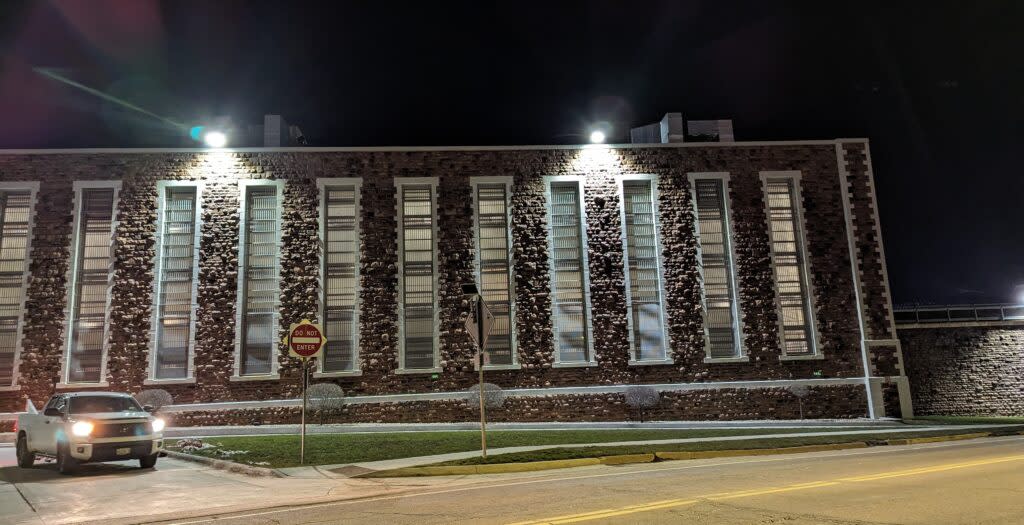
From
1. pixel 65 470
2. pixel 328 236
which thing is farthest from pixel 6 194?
pixel 65 470

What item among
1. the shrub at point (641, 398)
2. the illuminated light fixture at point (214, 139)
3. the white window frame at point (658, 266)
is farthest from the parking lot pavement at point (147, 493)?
the white window frame at point (658, 266)

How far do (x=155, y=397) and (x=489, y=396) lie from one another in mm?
11073

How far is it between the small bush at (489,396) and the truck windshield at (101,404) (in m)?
11.6

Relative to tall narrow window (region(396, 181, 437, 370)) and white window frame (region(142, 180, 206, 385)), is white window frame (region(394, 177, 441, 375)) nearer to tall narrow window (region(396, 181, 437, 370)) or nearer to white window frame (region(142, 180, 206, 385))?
tall narrow window (region(396, 181, 437, 370))

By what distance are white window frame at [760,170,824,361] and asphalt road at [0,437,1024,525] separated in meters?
12.0

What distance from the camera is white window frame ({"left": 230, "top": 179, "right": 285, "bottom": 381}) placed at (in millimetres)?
24500

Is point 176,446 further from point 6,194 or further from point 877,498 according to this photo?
point 877,498

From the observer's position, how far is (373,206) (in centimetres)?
Result: 2600

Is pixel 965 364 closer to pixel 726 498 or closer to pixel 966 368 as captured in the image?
pixel 966 368

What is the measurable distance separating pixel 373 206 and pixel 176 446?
10729 mm

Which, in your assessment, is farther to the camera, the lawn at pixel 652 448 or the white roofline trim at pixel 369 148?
the white roofline trim at pixel 369 148

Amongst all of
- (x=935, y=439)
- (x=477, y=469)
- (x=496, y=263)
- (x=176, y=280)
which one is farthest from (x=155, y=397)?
(x=935, y=439)

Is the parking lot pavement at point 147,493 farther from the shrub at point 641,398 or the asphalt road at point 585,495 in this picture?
the shrub at point 641,398

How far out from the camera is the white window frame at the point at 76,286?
24.0m
